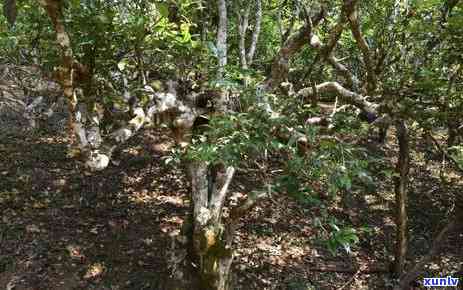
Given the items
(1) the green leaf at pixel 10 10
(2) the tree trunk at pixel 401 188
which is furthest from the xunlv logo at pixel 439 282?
(1) the green leaf at pixel 10 10

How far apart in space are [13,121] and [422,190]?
12.2 m

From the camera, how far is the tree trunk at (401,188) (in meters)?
7.07

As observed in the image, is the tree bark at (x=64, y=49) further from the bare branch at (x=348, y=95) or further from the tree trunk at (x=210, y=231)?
the bare branch at (x=348, y=95)

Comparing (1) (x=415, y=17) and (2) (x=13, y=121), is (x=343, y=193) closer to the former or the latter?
(1) (x=415, y=17)

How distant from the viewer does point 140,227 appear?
8883 millimetres

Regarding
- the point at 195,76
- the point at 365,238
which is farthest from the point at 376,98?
the point at 365,238

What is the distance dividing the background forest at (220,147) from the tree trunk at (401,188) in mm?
39

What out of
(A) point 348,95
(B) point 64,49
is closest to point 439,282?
(A) point 348,95

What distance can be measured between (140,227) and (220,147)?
17.6 feet

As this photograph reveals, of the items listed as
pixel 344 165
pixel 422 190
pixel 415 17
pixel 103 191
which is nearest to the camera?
pixel 344 165

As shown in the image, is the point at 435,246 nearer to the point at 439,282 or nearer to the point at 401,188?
the point at 401,188

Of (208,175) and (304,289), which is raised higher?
(208,175)

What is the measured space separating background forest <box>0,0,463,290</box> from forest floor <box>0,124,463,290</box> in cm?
4

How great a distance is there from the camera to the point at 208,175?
6.80 m
